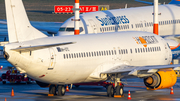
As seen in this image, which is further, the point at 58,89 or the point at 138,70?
the point at 58,89

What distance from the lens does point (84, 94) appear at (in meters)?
33.2

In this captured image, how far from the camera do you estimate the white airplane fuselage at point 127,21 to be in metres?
48.2

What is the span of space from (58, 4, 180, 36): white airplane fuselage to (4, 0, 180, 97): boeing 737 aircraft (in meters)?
13.6

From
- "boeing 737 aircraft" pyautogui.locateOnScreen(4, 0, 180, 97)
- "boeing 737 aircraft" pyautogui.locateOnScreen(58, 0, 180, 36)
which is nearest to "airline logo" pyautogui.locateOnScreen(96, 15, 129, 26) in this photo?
"boeing 737 aircraft" pyautogui.locateOnScreen(58, 0, 180, 36)

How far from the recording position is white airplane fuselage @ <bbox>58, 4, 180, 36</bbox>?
158ft

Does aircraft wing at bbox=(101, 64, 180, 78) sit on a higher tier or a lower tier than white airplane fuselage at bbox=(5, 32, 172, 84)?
lower

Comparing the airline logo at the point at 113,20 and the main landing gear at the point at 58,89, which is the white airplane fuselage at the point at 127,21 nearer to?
the airline logo at the point at 113,20

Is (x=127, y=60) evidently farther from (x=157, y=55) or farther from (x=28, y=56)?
(x=28, y=56)

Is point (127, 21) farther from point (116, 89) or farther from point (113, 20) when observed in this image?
point (116, 89)

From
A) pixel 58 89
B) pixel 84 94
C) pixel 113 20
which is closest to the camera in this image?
pixel 58 89

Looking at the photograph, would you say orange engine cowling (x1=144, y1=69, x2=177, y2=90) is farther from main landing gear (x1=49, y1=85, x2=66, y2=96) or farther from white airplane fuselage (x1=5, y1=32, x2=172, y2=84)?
main landing gear (x1=49, y1=85, x2=66, y2=96)

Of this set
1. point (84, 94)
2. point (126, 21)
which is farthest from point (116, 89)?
point (126, 21)

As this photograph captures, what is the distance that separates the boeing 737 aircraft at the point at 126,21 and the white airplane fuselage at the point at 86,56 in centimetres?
1366

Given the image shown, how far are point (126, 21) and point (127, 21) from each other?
14cm
